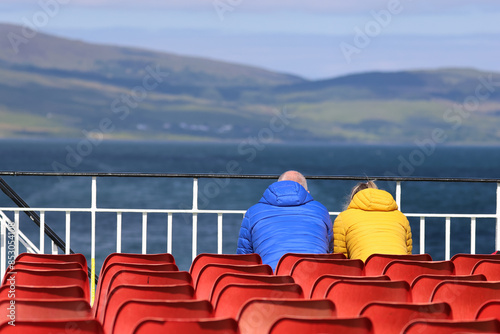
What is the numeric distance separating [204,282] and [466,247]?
3210 centimetres

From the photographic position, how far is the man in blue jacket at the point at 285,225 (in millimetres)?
4570

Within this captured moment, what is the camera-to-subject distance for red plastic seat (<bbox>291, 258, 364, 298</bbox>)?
360cm

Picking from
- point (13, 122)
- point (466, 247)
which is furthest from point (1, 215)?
point (13, 122)

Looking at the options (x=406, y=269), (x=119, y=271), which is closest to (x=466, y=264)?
(x=406, y=269)

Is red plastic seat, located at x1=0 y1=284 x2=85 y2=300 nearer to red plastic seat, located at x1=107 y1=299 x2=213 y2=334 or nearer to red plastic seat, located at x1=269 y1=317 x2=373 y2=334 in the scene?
red plastic seat, located at x1=107 y1=299 x2=213 y2=334

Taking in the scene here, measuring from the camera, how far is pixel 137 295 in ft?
9.65

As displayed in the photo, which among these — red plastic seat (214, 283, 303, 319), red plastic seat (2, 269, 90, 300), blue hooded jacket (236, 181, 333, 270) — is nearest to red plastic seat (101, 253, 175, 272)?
red plastic seat (2, 269, 90, 300)

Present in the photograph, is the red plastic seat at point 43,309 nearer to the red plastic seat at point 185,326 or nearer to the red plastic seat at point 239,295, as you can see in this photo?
the red plastic seat at point 185,326

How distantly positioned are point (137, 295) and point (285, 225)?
6.08 feet

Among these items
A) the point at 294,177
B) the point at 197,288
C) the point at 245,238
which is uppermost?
the point at 294,177

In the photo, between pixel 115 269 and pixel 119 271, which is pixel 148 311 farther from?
pixel 115 269

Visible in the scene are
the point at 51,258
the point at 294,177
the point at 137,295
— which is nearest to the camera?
the point at 137,295

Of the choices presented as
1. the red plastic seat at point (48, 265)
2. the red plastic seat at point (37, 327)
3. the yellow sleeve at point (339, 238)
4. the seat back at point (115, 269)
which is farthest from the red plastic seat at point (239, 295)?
the yellow sleeve at point (339, 238)

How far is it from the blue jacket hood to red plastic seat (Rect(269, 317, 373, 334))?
2.38 metres
